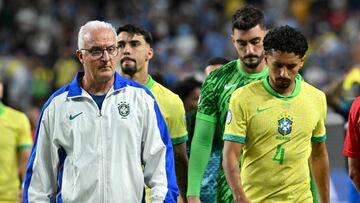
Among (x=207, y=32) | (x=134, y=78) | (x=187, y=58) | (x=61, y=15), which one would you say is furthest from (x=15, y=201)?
(x=61, y=15)

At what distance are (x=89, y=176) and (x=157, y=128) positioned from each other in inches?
21.1

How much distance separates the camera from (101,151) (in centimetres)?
638

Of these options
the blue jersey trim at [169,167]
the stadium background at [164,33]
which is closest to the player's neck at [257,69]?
the blue jersey trim at [169,167]

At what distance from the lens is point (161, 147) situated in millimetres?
6512

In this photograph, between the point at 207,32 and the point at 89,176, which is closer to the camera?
the point at 89,176

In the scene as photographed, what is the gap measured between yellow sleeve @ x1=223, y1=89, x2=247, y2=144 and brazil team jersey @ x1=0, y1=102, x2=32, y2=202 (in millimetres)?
3209

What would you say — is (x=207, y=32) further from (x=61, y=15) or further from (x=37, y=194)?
(x=37, y=194)

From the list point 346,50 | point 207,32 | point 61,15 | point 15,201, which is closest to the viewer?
point 15,201

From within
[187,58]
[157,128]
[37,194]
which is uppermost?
[157,128]

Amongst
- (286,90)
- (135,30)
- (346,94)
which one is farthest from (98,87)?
(346,94)

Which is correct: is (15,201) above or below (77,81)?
below

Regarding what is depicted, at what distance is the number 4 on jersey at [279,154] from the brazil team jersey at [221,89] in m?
0.98

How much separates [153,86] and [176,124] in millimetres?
416

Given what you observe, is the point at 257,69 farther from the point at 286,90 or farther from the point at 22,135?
the point at 22,135
